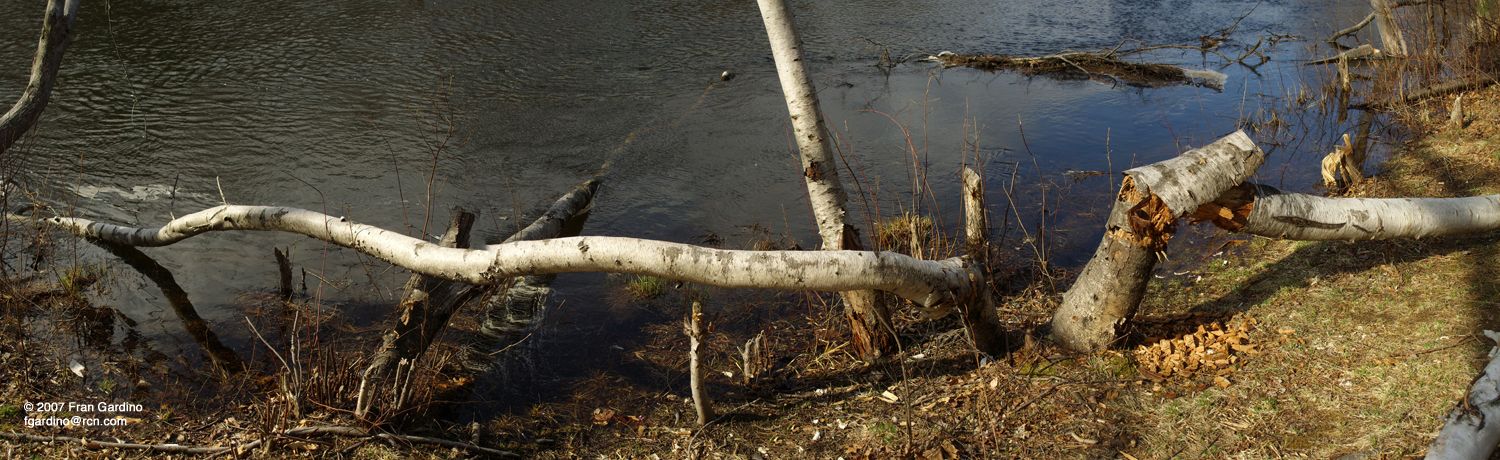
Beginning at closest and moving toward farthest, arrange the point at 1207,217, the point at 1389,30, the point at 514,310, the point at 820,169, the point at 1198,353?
the point at 1207,217
the point at 1198,353
the point at 820,169
the point at 514,310
the point at 1389,30

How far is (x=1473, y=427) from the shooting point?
114 inches

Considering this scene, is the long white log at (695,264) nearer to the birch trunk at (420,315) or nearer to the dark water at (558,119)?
the birch trunk at (420,315)

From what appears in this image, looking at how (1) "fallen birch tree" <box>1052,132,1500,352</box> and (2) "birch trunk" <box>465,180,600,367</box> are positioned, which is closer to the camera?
(1) "fallen birch tree" <box>1052,132,1500,352</box>

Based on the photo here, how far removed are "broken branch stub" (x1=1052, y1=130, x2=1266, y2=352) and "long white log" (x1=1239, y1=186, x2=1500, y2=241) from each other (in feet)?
0.88

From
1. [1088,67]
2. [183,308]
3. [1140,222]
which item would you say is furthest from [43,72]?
[1088,67]

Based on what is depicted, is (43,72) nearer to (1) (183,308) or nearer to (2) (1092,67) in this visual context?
(1) (183,308)

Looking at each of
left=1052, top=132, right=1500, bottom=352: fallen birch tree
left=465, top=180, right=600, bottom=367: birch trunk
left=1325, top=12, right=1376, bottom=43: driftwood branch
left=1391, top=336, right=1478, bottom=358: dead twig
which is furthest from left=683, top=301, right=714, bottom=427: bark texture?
left=1325, top=12, right=1376, bottom=43: driftwood branch

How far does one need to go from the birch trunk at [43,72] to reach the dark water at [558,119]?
715 mm

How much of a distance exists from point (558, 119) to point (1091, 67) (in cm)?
805

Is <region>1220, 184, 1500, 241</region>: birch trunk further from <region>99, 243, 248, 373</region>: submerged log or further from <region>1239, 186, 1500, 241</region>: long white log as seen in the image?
<region>99, 243, 248, 373</region>: submerged log

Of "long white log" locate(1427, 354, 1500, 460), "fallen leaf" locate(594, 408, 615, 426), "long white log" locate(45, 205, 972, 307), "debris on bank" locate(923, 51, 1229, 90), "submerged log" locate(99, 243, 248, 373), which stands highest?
"long white log" locate(45, 205, 972, 307)

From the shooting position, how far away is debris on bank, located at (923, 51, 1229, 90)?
11.3 meters

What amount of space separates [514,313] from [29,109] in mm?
3686

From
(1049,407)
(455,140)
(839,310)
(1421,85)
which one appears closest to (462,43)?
(455,140)
